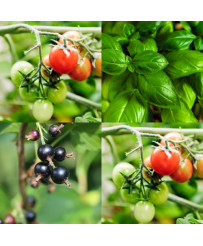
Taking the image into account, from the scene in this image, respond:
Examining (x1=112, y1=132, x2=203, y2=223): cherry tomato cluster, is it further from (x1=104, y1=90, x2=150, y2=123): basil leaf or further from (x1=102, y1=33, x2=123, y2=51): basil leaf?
(x1=102, y1=33, x2=123, y2=51): basil leaf

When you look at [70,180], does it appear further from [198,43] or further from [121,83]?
[198,43]

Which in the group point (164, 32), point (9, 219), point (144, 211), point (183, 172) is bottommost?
point (9, 219)

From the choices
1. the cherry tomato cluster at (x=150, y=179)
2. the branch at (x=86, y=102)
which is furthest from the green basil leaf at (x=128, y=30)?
the cherry tomato cluster at (x=150, y=179)

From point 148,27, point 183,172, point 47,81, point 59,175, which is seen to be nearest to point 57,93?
point 47,81

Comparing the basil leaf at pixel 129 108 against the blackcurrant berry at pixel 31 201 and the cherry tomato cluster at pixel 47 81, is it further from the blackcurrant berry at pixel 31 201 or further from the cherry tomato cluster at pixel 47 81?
the blackcurrant berry at pixel 31 201

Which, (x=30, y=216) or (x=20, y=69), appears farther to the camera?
(x=30, y=216)

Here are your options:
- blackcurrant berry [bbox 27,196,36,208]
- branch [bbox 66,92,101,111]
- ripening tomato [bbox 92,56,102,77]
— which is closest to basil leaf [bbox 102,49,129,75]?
ripening tomato [bbox 92,56,102,77]

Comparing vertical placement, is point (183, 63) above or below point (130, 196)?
above

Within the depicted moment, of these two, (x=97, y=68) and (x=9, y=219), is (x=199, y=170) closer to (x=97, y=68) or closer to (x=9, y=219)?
(x=97, y=68)
